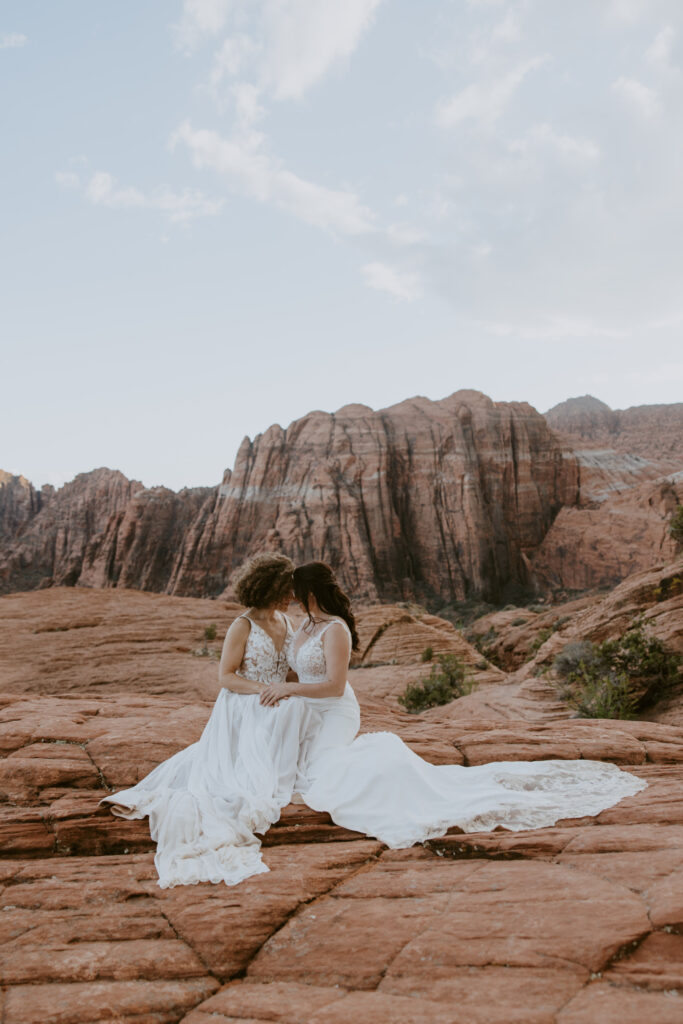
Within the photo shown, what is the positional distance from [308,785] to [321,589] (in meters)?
1.54

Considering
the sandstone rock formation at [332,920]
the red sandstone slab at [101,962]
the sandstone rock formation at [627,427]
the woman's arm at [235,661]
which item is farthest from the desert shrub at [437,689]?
the sandstone rock formation at [627,427]

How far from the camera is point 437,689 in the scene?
704 inches

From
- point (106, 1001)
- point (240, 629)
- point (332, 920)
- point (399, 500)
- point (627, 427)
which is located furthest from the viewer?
point (627, 427)

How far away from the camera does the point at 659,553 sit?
147ft

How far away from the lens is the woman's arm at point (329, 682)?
4.91 metres

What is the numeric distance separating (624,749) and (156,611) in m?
17.7

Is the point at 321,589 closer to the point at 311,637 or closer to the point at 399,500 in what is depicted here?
the point at 311,637

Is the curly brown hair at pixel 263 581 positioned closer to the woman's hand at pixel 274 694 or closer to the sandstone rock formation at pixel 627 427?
the woman's hand at pixel 274 694

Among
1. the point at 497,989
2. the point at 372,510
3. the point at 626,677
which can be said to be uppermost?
the point at 372,510

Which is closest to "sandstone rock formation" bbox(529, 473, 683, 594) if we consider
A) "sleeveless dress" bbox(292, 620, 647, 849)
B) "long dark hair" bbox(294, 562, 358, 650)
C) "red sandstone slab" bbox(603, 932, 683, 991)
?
"sleeveless dress" bbox(292, 620, 647, 849)

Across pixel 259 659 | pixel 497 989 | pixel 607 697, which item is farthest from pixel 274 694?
pixel 607 697

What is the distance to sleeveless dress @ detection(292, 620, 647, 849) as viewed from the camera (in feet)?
13.9

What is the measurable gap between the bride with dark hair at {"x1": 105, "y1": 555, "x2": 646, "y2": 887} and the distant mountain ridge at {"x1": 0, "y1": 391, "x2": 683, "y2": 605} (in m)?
49.5

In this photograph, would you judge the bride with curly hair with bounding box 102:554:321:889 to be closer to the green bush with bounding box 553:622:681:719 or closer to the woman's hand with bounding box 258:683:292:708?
the woman's hand with bounding box 258:683:292:708
